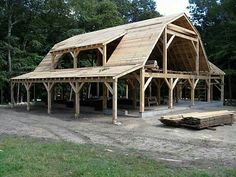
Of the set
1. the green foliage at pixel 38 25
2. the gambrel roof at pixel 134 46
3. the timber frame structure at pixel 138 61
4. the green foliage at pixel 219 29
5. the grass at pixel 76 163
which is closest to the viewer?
the grass at pixel 76 163

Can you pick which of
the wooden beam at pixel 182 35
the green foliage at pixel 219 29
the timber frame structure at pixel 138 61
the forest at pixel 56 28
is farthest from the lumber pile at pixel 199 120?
the forest at pixel 56 28

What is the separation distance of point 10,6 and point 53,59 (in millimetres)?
10523

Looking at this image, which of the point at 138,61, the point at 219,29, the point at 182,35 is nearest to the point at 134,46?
the point at 138,61

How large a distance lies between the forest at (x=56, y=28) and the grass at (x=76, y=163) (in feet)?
68.1

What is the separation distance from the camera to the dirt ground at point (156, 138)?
28.3 feet

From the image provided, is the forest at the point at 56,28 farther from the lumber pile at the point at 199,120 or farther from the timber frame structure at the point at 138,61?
the lumber pile at the point at 199,120

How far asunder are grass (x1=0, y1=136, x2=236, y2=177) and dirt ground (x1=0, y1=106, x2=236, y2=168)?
743 millimetres

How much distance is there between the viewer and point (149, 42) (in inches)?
749

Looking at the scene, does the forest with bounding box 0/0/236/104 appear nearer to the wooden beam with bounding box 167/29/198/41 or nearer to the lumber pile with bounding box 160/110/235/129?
the wooden beam with bounding box 167/29/198/41

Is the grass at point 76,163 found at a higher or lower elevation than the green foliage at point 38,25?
lower

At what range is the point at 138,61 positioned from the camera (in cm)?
1803

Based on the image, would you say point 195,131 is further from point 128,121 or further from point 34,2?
point 34,2

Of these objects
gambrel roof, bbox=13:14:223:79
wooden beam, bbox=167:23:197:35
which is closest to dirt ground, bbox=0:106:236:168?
gambrel roof, bbox=13:14:223:79

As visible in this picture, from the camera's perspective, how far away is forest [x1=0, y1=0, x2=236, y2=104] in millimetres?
30828
